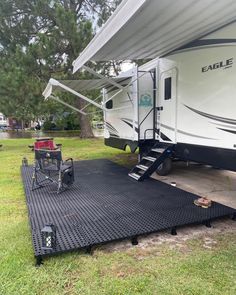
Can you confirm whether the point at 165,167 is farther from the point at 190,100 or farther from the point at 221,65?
the point at 221,65

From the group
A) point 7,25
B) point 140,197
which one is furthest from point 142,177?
point 7,25

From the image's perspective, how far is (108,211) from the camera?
154 inches

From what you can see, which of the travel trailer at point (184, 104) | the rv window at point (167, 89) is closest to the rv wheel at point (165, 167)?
the travel trailer at point (184, 104)

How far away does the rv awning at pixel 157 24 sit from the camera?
134 inches

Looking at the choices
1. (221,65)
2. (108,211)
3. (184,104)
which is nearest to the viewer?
(108,211)

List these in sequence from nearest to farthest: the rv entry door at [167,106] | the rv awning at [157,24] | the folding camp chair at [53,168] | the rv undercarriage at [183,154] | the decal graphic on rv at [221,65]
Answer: the rv awning at [157,24]
the decal graphic on rv at [221,65]
the rv undercarriage at [183,154]
the folding camp chair at [53,168]
the rv entry door at [167,106]

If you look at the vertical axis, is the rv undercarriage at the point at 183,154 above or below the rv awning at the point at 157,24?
below

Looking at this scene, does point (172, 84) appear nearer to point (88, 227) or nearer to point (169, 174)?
point (169, 174)

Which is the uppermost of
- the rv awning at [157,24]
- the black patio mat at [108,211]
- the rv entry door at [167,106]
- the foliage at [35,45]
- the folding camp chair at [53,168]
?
the foliage at [35,45]

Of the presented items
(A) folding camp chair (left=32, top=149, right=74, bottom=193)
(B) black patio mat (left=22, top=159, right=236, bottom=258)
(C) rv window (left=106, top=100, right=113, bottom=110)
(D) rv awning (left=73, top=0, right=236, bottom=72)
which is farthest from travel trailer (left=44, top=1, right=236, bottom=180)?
(A) folding camp chair (left=32, top=149, right=74, bottom=193)

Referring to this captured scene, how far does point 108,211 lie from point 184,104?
256cm

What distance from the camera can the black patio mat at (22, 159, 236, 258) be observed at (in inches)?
124

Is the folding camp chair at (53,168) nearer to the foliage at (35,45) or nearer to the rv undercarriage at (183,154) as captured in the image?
the rv undercarriage at (183,154)

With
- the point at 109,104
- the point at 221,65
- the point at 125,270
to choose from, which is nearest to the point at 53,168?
the point at 125,270
